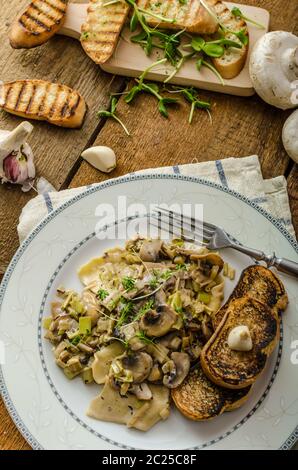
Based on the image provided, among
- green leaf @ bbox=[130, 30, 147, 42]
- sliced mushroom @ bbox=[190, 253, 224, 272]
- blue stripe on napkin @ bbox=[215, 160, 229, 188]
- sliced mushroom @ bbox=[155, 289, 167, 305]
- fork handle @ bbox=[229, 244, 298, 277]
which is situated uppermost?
green leaf @ bbox=[130, 30, 147, 42]

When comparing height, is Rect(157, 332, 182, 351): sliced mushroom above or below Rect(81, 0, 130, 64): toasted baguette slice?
below

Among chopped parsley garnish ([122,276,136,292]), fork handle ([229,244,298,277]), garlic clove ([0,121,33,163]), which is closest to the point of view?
chopped parsley garnish ([122,276,136,292])

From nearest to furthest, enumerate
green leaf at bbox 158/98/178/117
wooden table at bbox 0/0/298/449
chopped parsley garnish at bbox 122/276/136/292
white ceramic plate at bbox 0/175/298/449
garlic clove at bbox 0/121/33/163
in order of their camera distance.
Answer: white ceramic plate at bbox 0/175/298/449
chopped parsley garnish at bbox 122/276/136/292
garlic clove at bbox 0/121/33/163
wooden table at bbox 0/0/298/449
green leaf at bbox 158/98/178/117

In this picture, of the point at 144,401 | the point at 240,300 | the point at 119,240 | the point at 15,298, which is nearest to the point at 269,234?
the point at 240,300

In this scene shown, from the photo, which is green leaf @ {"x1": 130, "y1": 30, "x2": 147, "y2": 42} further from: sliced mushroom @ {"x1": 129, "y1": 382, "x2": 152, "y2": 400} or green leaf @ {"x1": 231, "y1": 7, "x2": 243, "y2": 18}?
sliced mushroom @ {"x1": 129, "y1": 382, "x2": 152, "y2": 400}

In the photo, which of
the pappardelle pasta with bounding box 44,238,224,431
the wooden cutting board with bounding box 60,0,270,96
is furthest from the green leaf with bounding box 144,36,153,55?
the pappardelle pasta with bounding box 44,238,224,431

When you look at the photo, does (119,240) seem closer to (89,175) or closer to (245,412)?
(89,175)

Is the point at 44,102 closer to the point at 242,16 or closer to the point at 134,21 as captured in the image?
the point at 134,21

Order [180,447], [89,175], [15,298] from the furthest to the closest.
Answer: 1. [89,175]
2. [15,298]
3. [180,447]
